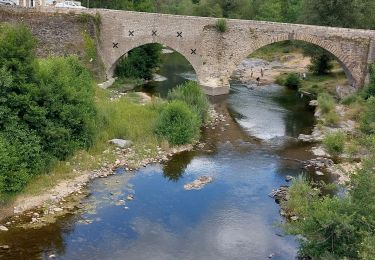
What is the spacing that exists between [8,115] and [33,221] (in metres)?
4.22

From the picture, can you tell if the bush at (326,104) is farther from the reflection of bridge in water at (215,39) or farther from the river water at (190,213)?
the river water at (190,213)

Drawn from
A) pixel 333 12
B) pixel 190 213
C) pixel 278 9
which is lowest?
pixel 190 213

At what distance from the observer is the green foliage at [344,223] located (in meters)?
12.9

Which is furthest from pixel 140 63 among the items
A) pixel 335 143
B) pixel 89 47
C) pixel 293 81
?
pixel 335 143

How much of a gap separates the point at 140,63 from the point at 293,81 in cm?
1210

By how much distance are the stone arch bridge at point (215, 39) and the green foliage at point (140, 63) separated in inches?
76.0

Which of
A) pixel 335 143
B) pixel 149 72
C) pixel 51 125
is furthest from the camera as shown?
pixel 149 72

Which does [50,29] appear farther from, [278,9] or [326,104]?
[278,9]

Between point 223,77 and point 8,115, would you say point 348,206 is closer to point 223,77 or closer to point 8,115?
point 8,115

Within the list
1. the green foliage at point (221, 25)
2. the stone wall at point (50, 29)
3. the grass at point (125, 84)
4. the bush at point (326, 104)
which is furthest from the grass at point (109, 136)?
the bush at point (326, 104)

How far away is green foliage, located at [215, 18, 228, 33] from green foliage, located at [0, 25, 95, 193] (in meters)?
14.4

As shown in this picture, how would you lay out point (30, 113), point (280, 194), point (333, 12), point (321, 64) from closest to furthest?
point (30, 113) → point (280, 194) → point (333, 12) → point (321, 64)

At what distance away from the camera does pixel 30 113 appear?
1955cm

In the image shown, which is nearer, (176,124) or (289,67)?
(176,124)
